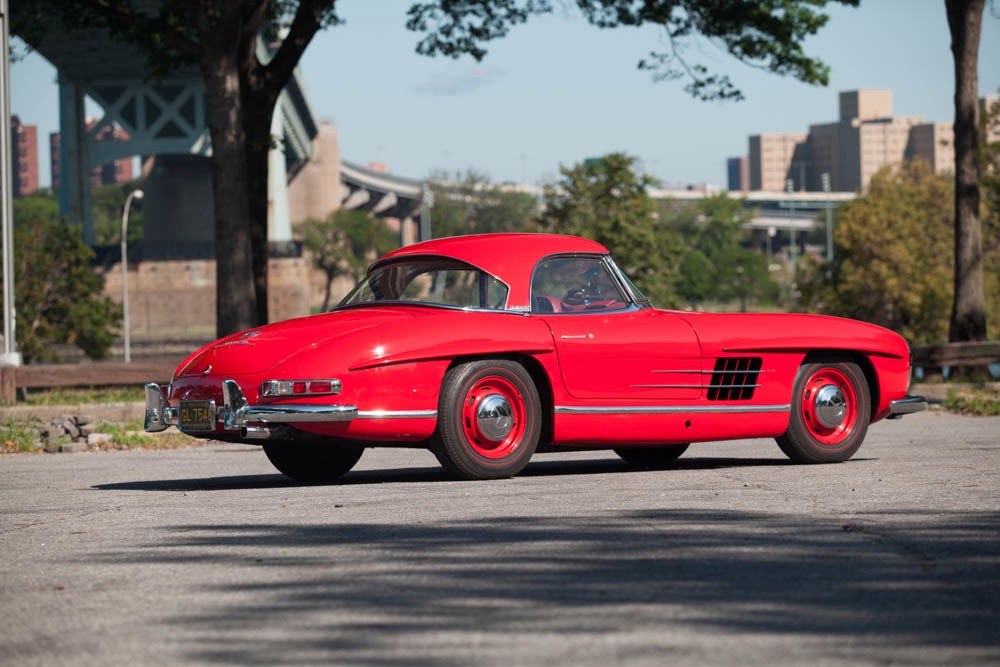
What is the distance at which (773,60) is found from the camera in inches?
947

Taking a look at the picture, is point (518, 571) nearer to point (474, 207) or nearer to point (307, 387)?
point (307, 387)

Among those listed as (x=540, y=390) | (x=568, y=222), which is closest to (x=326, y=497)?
(x=540, y=390)

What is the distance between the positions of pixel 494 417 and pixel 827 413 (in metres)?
2.59

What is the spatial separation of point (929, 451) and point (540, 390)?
11.5ft

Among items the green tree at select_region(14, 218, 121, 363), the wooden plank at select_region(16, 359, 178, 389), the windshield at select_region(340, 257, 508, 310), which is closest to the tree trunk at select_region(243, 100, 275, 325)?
the wooden plank at select_region(16, 359, 178, 389)

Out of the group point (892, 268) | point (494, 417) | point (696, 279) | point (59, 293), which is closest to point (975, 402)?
point (494, 417)

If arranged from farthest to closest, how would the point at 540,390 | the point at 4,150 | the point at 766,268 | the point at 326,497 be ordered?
the point at 766,268
the point at 4,150
the point at 540,390
the point at 326,497

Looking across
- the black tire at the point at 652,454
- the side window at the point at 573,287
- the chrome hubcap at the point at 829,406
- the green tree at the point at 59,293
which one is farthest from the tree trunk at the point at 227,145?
the green tree at the point at 59,293

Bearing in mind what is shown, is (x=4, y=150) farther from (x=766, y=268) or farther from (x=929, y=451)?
(x=766, y=268)

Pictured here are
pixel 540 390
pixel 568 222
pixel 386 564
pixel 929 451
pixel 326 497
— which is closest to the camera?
pixel 386 564

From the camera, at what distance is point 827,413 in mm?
9844

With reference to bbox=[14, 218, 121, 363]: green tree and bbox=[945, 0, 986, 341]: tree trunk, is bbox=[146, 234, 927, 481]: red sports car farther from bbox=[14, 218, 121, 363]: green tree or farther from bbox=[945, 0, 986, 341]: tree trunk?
bbox=[14, 218, 121, 363]: green tree

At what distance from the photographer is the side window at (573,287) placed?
29.9 ft

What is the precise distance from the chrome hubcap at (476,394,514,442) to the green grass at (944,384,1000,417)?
906 cm
